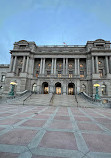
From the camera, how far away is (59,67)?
35469 mm

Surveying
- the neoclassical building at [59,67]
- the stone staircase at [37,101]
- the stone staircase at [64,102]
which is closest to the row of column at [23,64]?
the neoclassical building at [59,67]

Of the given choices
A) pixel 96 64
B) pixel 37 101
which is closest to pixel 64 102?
pixel 37 101

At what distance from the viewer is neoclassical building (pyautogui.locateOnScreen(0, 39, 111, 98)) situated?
28.4 meters

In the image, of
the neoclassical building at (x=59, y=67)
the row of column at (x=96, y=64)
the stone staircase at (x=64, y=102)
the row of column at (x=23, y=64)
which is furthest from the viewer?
the row of column at (x=23, y=64)

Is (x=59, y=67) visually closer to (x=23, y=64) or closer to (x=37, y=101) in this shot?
(x=23, y=64)

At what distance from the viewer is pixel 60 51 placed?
118 ft

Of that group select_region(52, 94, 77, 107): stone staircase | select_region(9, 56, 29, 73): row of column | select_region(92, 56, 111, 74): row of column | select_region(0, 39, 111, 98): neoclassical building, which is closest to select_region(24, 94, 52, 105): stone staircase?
select_region(52, 94, 77, 107): stone staircase

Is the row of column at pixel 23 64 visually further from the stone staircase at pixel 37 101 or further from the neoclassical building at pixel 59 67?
the stone staircase at pixel 37 101

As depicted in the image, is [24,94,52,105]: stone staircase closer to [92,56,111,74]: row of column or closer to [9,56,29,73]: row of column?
[9,56,29,73]: row of column

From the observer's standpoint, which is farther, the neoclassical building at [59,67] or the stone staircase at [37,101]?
the neoclassical building at [59,67]

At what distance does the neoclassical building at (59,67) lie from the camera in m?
28.4

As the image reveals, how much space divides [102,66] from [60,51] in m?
18.6

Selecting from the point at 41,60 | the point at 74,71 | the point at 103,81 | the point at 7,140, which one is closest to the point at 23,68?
the point at 41,60

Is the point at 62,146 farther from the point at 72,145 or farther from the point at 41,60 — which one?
the point at 41,60
